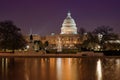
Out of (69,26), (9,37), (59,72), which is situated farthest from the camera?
(69,26)

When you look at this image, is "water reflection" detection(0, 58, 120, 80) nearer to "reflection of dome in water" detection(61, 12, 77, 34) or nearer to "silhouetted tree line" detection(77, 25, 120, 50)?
"silhouetted tree line" detection(77, 25, 120, 50)

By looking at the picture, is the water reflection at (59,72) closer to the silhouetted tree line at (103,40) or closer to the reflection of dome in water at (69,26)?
the silhouetted tree line at (103,40)

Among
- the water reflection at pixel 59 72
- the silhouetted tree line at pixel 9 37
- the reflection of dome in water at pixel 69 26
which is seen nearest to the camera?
the water reflection at pixel 59 72

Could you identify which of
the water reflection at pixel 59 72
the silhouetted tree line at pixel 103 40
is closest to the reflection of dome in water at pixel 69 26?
the silhouetted tree line at pixel 103 40


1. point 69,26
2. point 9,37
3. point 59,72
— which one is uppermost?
point 69,26

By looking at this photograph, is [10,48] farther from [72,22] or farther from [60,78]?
[72,22]

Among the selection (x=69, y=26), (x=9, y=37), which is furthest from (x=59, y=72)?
(x=69, y=26)

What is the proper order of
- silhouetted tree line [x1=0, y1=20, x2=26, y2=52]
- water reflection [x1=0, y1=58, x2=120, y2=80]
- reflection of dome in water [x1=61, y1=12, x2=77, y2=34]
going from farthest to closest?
reflection of dome in water [x1=61, y1=12, x2=77, y2=34] < silhouetted tree line [x1=0, y1=20, x2=26, y2=52] < water reflection [x1=0, y1=58, x2=120, y2=80]

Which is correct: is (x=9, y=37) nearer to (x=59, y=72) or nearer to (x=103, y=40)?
(x=103, y=40)

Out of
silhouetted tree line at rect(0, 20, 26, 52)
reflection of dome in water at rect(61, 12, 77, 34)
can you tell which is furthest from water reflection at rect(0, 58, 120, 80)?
reflection of dome in water at rect(61, 12, 77, 34)

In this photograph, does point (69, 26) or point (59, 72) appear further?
point (69, 26)

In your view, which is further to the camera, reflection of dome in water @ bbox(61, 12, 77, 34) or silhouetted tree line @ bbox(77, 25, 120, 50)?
reflection of dome in water @ bbox(61, 12, 77, 34)

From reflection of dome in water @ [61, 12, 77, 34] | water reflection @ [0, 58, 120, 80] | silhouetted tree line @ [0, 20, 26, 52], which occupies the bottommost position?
water reflection @ [0, 58, 120, 80]

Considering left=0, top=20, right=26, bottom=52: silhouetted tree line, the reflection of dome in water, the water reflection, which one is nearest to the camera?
the water reflection
